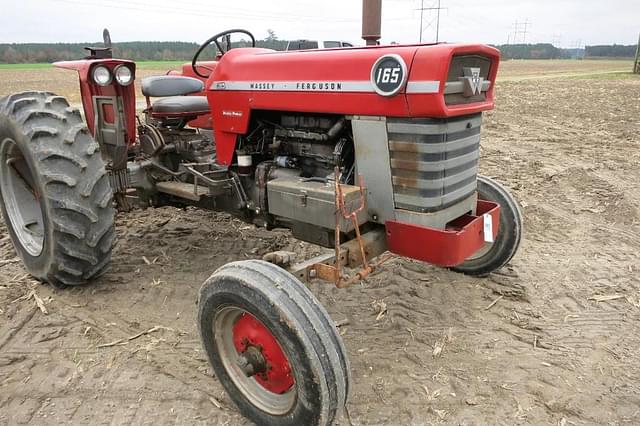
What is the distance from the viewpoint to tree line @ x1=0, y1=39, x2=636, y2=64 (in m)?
35.5

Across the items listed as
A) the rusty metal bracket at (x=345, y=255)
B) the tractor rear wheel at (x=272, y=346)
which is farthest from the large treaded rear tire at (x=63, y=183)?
the rusty metal bracket at (x=345, y=255)

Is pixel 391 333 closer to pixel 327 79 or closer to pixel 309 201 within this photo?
pixel 309 201

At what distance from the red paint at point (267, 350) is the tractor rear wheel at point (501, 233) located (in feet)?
6.16

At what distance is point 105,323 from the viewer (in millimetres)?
3352

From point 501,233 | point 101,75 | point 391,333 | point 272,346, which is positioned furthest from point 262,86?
point 501,233

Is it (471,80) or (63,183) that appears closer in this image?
(471,80)

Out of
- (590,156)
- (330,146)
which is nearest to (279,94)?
(330,146)

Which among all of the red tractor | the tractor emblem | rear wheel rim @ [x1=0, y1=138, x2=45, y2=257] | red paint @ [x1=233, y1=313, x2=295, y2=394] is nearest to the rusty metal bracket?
the red tractor

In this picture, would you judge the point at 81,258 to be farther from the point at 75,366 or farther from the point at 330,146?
the point at 330,146

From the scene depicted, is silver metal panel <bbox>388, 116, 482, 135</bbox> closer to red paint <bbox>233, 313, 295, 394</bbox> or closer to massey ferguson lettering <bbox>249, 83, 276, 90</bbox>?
massey ferguson lettering <bbox>249, 83, 276, 90</bbox>

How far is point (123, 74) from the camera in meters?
3.78

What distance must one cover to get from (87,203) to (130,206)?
0.87 meters

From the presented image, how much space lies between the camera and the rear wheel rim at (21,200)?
12.7ft

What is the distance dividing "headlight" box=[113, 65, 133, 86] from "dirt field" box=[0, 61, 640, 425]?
1422mm
